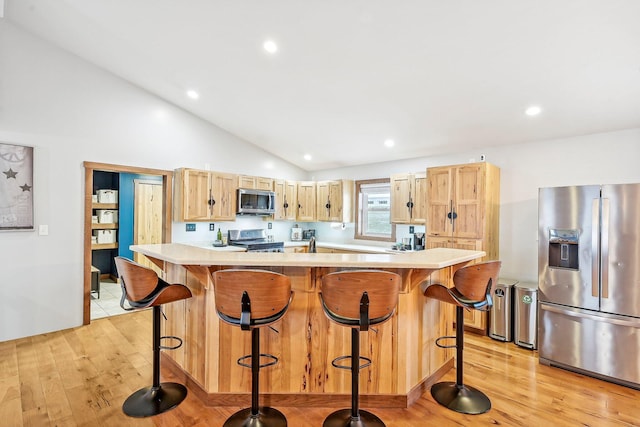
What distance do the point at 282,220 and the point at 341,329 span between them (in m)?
4.10

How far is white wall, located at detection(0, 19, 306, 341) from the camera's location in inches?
146

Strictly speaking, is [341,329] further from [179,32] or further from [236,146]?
[236,146]

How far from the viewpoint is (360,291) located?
193cm

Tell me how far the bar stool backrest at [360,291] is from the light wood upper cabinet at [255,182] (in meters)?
3.88

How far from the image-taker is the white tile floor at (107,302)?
15.3 feet

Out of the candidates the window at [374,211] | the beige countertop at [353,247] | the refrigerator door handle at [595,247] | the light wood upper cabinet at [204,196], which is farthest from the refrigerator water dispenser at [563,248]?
the light wood upper cabinet at [204,196]

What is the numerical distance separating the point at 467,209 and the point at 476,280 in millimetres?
1954

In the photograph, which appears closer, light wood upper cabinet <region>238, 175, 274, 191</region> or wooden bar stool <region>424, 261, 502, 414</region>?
wooden bar stool <region>424, 261, 502, 414</region>

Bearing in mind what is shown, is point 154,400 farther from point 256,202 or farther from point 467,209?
point 467,209

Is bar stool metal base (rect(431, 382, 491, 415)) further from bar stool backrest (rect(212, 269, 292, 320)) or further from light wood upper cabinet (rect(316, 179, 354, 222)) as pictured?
light wood upper cabinet (rect(316, 179, 354, 222))

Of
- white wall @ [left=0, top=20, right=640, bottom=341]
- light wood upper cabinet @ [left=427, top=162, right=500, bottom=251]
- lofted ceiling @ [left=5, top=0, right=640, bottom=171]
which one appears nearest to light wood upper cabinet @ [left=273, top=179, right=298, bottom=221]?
lofted ceiling @ [left=5, top=0, right=640, bottom=171]

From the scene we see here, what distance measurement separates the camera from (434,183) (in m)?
4.39

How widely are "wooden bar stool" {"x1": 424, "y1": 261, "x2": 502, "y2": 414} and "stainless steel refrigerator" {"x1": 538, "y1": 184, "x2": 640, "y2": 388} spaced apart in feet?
3.94

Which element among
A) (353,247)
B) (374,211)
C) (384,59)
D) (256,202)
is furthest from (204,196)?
(384,59)
